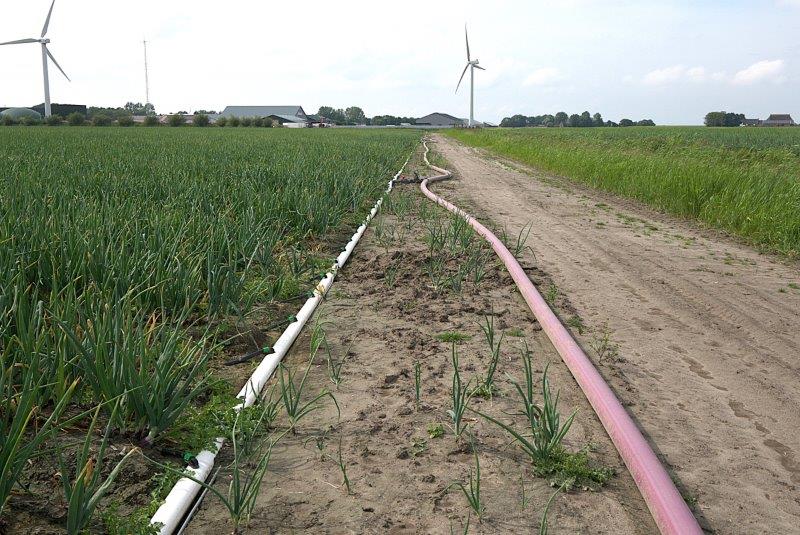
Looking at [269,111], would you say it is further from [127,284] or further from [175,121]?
[127,284]

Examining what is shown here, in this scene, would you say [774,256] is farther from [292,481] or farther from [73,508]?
[73,508]

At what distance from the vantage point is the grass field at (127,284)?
231 cm

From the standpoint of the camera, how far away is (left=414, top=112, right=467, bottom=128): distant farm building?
119 meters

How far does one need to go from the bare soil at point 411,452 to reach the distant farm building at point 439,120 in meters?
117

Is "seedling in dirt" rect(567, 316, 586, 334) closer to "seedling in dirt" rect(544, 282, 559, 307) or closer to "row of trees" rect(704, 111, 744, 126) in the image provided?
"seedling in dirt" rect(544, 282, 559, 307)

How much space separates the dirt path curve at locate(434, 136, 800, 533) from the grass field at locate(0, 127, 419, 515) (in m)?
1.92

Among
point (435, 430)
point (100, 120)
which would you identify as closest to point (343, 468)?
point (435, 430)

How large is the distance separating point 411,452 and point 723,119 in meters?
87.5

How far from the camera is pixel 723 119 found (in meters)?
78.4

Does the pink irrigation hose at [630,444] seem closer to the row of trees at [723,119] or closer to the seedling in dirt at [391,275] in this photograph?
the seedling in dirt at [391,275]

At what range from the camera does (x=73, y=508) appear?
1.70 m

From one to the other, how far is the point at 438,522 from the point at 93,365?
4.37 ft

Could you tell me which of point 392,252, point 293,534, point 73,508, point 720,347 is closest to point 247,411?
point 293,534

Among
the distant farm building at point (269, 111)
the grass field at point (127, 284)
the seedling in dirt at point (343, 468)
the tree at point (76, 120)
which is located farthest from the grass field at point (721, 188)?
the distant farm building at point (269, 111)
